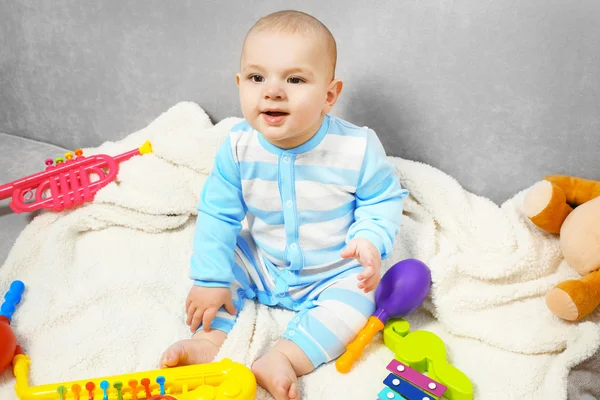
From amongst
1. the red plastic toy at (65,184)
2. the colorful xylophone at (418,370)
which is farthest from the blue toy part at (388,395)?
the red plastic toy at (65,184)

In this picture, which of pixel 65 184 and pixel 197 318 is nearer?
pixel 197 318

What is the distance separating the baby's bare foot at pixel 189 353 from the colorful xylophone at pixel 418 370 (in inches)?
11.0

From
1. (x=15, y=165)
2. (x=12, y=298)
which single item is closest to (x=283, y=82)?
(x=12, y=298)

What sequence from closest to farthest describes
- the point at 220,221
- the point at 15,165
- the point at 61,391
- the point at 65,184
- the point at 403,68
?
1. the point at 61,391
2. the point at 220,221
3. the point at 403,68
4. the point at 65,184
5. the point at 15,165

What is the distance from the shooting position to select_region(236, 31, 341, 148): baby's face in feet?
3.00

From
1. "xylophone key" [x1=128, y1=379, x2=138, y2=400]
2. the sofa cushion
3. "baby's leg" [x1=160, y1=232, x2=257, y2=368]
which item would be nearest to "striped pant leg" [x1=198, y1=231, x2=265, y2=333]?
"baby's leg" [x1=160, y1=232, x2=257, y2=368]

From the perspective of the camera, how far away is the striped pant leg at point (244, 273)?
42.5 inches

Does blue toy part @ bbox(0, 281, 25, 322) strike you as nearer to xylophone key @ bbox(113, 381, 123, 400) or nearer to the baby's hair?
xylophone key @ bbox(113, 381, 123, 400)

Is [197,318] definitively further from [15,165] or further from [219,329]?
[15,165]

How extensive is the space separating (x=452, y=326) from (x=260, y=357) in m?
0.32

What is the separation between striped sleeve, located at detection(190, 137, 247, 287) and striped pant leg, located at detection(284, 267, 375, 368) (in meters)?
0.15

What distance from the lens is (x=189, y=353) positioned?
963 millimetres

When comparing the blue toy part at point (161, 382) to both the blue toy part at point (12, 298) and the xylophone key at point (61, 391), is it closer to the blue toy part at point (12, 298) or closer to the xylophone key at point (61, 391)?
the xylophone key at point (61, 391)

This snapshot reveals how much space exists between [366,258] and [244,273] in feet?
0.89
